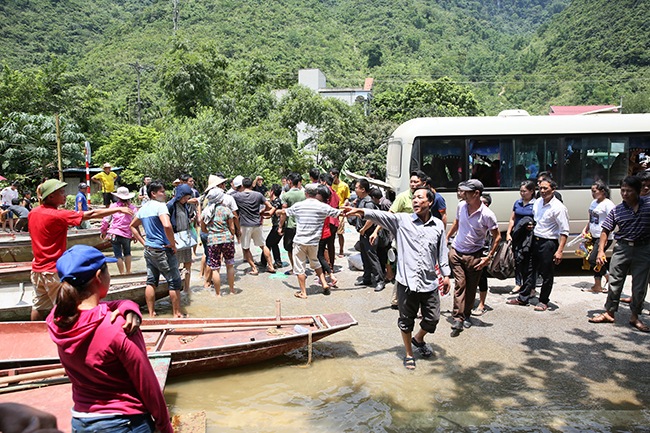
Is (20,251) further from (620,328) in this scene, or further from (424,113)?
(424,113)

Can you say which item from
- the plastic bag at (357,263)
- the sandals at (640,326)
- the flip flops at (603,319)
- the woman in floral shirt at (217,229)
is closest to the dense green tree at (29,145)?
the woman in floral shirt at (217,229)

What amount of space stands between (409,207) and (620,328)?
3.39 meters

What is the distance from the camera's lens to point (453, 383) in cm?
485

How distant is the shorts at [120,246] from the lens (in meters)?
8.48

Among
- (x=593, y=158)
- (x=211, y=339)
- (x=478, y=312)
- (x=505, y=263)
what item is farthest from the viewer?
(x=593, y=158)

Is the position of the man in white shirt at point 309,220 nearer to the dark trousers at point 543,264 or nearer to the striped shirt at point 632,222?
the dark trousers at point 543,264

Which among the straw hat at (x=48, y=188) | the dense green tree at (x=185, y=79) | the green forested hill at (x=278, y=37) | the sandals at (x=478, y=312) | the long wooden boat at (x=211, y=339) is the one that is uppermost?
the green forested hill at (x=278, y=37)

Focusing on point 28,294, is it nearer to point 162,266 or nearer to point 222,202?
point 162,266

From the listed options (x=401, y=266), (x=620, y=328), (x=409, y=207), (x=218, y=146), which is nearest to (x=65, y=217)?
(x=401, y=266)

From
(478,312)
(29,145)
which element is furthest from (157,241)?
(29,145)

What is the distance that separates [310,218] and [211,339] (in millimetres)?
2871

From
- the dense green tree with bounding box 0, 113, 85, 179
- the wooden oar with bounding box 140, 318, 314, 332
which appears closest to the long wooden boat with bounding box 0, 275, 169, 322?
the wooden oar with bounding box 140, 318, 314, 332

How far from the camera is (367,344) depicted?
5.91 m

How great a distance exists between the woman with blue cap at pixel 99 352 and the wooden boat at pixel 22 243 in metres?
9.32
